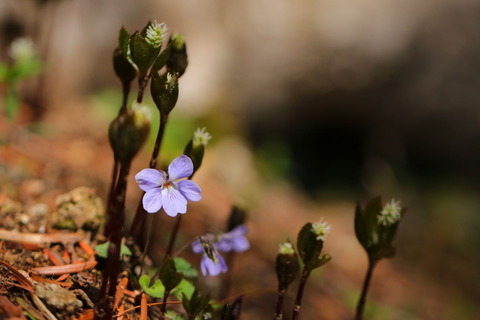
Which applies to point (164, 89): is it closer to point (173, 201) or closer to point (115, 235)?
point (173, 201)

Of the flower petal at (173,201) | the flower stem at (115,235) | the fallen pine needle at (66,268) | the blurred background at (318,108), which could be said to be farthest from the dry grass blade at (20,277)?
the blurred background at (318,108)

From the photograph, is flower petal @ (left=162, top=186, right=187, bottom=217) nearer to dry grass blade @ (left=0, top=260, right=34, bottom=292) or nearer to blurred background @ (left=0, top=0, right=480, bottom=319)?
dry grass blade @ (left=0, top=260, right=34, bottom=292)

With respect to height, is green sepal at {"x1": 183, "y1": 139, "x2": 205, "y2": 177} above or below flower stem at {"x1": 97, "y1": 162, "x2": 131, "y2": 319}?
above

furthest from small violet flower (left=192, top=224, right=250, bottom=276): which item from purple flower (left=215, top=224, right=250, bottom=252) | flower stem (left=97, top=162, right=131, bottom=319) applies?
flower stem (left=97, top=162, right=131, bottom=319)

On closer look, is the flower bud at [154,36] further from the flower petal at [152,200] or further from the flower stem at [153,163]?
the flower petal at [152,200]

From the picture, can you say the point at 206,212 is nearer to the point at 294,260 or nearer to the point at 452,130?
the point at 294,260

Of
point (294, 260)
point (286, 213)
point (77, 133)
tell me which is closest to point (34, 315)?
point (294, 260)
